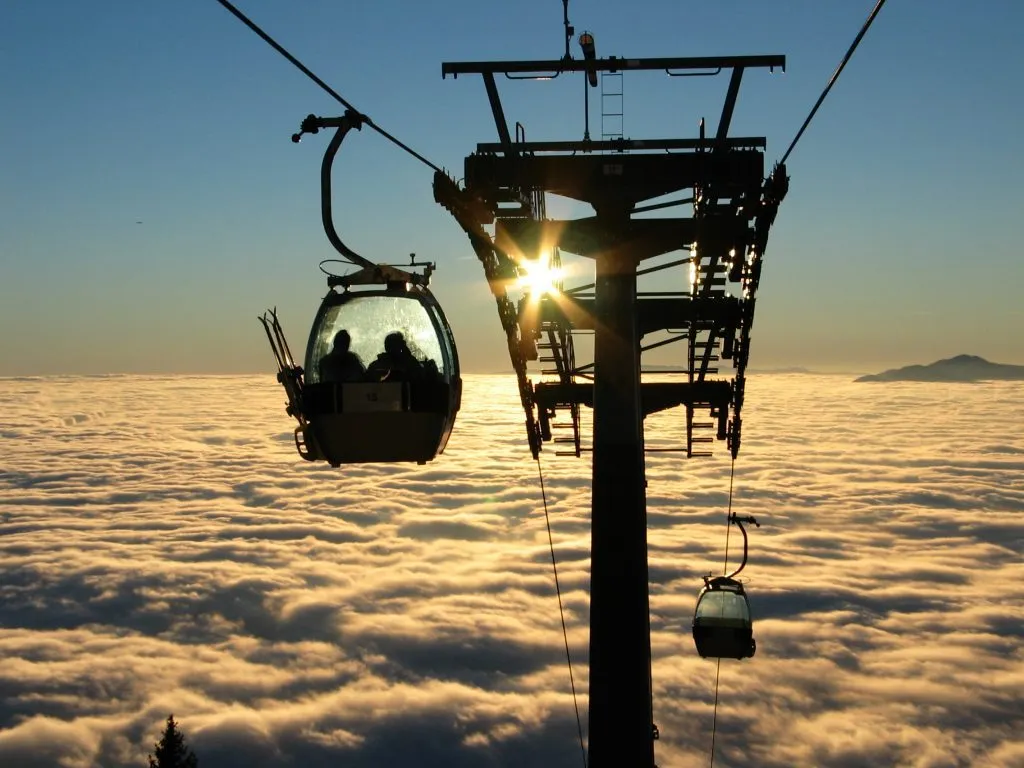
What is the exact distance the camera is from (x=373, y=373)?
13.4 meters

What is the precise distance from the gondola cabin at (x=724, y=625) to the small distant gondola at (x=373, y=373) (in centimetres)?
1134

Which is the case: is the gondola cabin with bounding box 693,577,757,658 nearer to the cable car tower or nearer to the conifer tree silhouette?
the cable car tower

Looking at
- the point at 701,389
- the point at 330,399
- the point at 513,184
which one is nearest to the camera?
the point at 330,399

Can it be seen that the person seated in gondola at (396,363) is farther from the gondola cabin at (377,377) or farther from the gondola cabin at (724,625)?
the gondola cabin at (724,625)

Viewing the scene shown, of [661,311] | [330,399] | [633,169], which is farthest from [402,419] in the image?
[661,311]

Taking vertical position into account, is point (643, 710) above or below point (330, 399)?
below

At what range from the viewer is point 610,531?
19297mm

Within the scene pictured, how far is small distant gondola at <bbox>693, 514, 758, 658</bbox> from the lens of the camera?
2250 cm

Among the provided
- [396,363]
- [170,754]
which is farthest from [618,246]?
[170,754]

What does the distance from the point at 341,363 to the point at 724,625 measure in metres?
12.8

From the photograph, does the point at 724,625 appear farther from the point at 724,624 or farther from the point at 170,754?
the point at 170,754

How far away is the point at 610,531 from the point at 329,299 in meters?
8.32

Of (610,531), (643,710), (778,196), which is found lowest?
(643,710)

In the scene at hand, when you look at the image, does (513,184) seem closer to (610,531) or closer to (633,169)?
(633,169)
